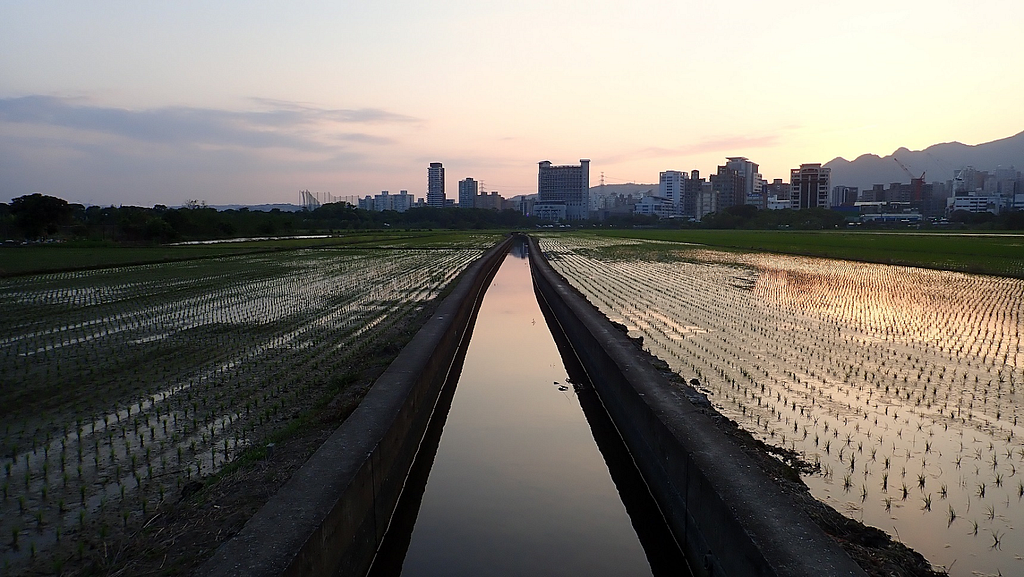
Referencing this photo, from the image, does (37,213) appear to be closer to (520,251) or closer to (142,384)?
(520,251)

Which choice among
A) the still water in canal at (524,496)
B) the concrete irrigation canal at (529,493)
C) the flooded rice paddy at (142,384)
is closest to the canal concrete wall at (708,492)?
the concrete irrigation canal at (529,493)

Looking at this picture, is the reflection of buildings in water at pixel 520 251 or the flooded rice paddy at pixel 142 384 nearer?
the flooded rice paddy at pixel 142 384

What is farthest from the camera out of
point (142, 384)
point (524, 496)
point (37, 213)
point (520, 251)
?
point (37, 213)

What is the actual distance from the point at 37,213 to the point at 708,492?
211ft

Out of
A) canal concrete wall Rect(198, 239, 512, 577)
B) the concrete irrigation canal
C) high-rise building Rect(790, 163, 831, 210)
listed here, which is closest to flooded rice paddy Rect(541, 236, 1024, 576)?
the concrete irrigation canal

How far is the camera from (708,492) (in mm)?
4375

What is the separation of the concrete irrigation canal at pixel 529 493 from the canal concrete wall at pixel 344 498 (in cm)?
1

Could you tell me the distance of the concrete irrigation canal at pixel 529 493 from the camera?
377cm

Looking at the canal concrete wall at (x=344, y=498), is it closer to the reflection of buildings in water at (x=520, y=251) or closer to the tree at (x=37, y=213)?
the reflection of buildings in water at (x=520, y=251)

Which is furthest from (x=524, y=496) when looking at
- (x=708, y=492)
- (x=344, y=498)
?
(x=344, y=498)

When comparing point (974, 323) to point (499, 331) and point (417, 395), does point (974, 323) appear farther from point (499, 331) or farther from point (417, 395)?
point (417, 395)

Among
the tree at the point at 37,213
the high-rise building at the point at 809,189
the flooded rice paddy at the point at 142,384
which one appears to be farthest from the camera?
the high-rise building at the point at 809,189

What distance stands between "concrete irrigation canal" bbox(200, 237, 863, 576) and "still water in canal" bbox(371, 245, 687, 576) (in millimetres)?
17

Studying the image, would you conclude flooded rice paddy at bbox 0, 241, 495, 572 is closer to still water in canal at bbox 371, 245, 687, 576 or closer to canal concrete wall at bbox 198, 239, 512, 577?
canal concrete wall at bbox 198, 239, 512, 577
